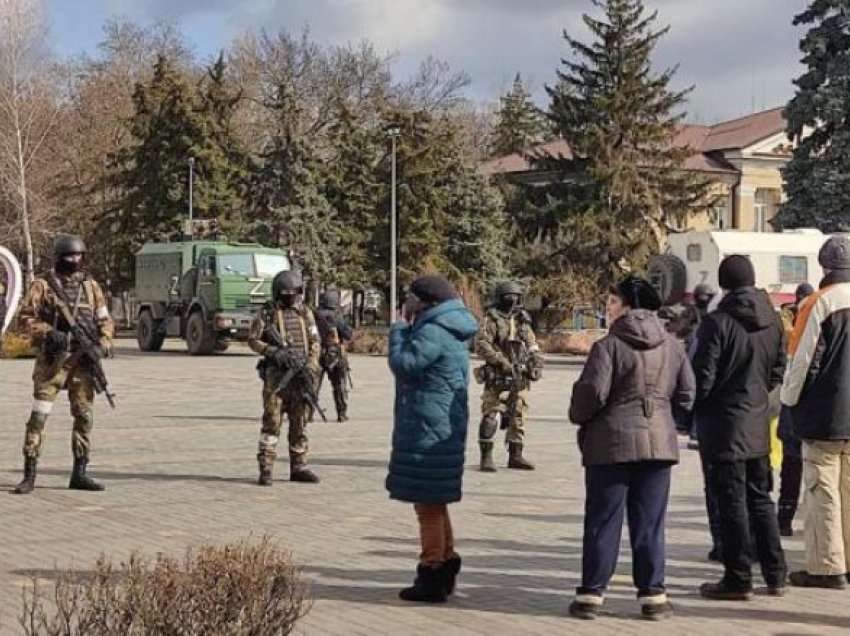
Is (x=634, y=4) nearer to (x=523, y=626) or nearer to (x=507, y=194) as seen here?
(x=507, y=194)

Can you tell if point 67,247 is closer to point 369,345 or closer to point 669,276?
point 669,276

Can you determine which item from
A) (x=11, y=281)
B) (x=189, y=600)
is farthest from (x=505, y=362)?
(x=11, y=281)

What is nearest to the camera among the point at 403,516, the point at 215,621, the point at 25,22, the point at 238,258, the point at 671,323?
the point at 215,621

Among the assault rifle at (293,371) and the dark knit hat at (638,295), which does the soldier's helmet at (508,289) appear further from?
the dark knit hat at (638,295)

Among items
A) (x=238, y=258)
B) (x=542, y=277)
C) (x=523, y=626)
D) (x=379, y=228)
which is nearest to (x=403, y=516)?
(x=523, y=626)

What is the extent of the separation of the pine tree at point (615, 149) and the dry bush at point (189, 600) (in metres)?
45.4

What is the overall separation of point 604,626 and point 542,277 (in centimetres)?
4415

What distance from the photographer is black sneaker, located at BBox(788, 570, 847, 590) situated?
7.82 m

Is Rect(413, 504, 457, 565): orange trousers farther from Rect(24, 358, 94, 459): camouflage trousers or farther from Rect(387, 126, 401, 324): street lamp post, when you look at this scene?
Rect(387, 126, 401, 324): street lamp post

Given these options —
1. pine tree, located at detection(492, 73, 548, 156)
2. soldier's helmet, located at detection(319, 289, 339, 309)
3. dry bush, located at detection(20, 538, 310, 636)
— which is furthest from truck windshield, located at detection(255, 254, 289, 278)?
pine tree, located at detection(492, 73, 548, 156)

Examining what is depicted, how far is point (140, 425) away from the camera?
17.3 metres

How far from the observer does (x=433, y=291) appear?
7480mm

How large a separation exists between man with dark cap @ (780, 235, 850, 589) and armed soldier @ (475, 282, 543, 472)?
513 cm

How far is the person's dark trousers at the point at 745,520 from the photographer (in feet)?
24.6
